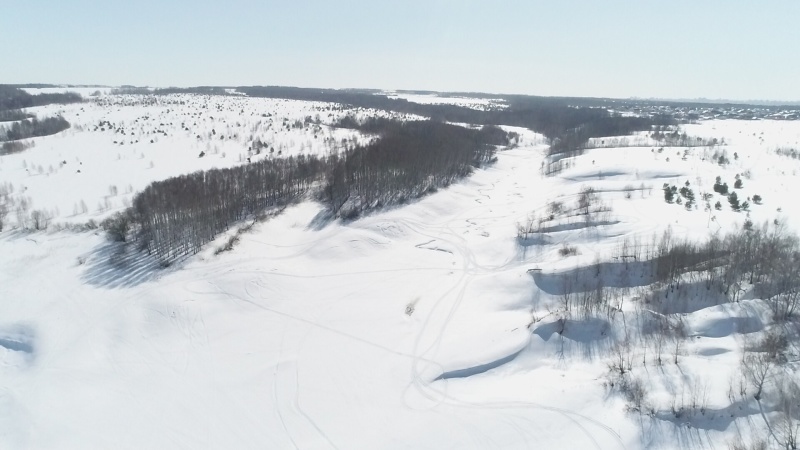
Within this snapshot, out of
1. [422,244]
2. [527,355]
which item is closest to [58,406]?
[527,355]

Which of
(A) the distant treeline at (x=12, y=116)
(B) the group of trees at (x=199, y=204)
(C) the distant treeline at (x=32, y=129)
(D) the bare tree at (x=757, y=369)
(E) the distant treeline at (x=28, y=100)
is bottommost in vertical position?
(D) the bare tree at (x=757, y=369)

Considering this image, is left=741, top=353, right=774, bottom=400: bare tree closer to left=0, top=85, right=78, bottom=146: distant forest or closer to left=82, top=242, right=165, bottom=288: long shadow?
left=82, top=242, right=165, bottom=288: long shadow

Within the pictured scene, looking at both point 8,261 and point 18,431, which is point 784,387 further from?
point 8,261

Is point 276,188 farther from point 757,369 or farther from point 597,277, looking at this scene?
point 757,369

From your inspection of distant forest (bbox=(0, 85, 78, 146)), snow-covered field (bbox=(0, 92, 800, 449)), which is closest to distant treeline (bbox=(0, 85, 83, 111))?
distant forest (bbox=(0, 85, 78, 146))

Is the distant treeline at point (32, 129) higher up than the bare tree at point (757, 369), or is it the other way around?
the distant treeline at point (32, 129)

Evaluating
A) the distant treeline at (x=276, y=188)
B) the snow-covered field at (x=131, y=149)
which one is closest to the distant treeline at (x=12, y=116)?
the snow-covered field at (x=131, y=149)

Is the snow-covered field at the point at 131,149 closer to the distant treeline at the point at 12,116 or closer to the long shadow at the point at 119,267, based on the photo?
the distant treeline at the point at 12,116
